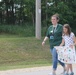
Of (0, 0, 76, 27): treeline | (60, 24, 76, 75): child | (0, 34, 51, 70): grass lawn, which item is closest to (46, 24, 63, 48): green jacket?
(60, 24, 76, 75): child

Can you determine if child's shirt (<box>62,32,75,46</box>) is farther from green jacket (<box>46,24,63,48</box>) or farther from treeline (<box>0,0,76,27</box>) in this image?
treeline (<box>0,0,76,27</box>)

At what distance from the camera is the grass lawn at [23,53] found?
58.1 feet

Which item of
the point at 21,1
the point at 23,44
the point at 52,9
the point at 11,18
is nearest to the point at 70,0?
the point at 52,9

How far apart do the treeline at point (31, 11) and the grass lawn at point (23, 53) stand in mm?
9023

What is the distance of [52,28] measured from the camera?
9898 millimetres

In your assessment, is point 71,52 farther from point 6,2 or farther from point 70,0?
point 6,2

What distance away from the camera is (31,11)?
3662 centimetres

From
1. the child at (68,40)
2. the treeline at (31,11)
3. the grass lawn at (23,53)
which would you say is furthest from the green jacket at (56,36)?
the treeline at (31,11)

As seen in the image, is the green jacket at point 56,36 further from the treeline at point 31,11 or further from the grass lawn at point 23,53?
the treeline at point 31,11

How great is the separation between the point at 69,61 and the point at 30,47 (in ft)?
37.2

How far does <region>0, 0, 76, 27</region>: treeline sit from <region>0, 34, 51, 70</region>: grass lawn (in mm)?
9023

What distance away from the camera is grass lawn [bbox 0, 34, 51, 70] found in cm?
1770

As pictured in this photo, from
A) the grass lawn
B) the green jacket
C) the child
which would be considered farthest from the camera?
the grass lawn

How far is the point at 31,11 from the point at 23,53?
17.8 metres
